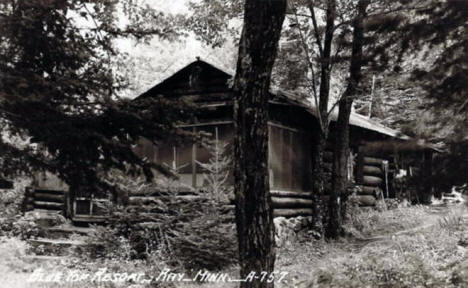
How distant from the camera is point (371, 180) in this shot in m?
22.0

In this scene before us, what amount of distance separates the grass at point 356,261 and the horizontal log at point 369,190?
12.1 ft

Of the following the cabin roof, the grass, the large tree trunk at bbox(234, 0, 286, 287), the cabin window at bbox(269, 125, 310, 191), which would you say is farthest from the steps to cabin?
the large tree trunk at bbox(234, 0, 286, 287)

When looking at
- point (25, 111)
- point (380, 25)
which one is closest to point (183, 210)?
point (25, 111)

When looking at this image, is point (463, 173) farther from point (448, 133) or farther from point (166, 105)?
point (166, 105)

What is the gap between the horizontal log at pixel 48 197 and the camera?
68.4 feet

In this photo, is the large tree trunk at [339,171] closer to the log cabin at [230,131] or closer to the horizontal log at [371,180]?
the log cabin at [230,131]

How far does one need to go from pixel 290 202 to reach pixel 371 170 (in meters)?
7.42

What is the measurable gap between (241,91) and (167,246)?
19.5 ft

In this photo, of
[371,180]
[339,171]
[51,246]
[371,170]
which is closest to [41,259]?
[51,246]

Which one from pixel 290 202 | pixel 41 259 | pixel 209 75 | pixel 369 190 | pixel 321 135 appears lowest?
pixel 41 259

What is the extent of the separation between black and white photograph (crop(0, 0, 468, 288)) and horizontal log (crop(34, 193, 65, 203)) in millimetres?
55

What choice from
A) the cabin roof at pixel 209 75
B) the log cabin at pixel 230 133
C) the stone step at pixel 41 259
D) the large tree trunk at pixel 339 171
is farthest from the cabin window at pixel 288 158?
the stone step at pixel 41 259

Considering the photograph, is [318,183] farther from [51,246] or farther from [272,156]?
[51,246]

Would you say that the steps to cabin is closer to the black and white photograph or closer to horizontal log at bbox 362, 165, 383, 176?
the black and white photograph
